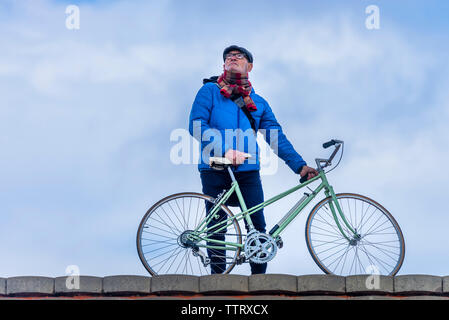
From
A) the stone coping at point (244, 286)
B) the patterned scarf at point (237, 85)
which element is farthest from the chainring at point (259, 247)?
the patterned scarf at point (237, 85)

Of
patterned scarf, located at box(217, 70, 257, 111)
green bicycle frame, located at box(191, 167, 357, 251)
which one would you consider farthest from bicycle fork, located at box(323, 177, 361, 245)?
patterned scarf, located at box(217, 70, 257, 111)

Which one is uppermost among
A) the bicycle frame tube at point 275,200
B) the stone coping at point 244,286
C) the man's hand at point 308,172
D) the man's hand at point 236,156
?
the man's hand at point 236,156

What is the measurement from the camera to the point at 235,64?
8.86 metres

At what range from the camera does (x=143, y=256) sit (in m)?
7.93

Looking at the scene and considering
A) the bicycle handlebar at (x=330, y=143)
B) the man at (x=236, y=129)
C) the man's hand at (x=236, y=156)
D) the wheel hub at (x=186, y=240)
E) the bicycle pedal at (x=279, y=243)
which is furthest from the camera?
the bicycle handlebar at (x=330, y=143)

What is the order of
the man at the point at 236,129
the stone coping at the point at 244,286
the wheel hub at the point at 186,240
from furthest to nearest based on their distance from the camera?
1. the man at the point at 236,129
2. the wheel hub at the point at 186,240
3. the stone coping at the point at 244,286

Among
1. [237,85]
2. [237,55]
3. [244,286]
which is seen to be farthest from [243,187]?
[244,286]

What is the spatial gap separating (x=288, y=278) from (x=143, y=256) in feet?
5.75

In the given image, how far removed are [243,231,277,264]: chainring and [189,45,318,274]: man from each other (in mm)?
184

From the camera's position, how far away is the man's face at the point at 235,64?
884cm

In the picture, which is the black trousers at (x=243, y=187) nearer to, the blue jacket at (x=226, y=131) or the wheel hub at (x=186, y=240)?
the blue jacket at (x=226, y=131)

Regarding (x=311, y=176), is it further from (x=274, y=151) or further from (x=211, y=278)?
(x=211, y=278)

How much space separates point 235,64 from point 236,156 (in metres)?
1.18

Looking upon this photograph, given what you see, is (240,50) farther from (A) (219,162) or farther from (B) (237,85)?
(A) (219,162)
